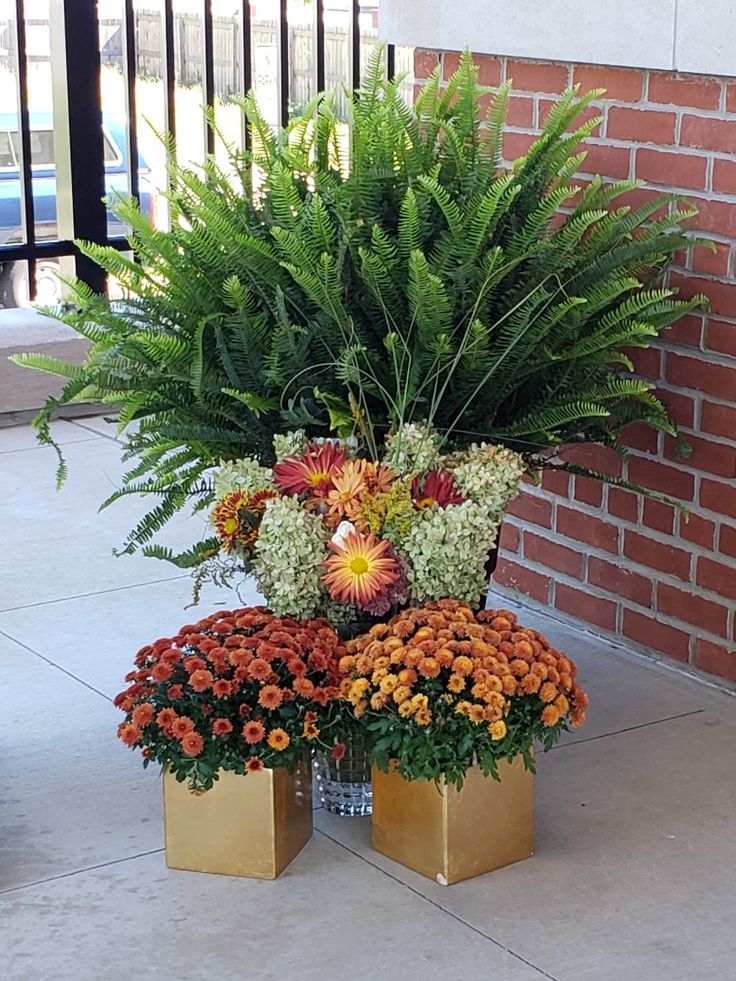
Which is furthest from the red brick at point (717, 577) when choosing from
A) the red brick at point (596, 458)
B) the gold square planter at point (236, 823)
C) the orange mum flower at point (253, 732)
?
the orange mum flower at point (253, 732)

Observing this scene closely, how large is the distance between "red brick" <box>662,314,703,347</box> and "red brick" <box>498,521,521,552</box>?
0.70m

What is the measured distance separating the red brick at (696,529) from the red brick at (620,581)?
16 centimetres

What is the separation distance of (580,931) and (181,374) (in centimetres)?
126

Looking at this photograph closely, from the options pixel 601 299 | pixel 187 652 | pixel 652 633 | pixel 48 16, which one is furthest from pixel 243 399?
pixel 48 16

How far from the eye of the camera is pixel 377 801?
2.59 meters

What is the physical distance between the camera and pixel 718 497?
10.8ft

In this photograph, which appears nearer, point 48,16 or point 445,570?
point 445,570

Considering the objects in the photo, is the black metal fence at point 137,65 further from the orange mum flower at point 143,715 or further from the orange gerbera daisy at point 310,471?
the orange mum flower at point 143,715

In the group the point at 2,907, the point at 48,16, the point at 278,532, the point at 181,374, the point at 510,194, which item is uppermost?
the point at 48,16

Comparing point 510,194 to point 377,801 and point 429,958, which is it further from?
point 429,958

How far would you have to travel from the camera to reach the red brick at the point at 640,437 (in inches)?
135

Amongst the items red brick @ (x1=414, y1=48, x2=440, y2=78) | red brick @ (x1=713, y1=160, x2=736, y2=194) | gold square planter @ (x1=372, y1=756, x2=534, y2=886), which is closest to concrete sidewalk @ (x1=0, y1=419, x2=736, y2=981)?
gold square planter @ (x1=372, y1=756, x2=534, y2=886)

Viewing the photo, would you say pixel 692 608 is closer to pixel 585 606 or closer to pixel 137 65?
pixel 585 606

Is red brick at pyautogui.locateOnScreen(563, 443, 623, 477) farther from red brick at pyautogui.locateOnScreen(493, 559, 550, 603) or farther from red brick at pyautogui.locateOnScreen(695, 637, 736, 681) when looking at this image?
red brick at pyautogui.locateOnScreen(695, 637, 736, 681)
